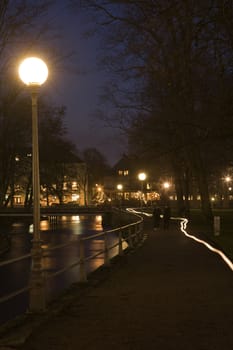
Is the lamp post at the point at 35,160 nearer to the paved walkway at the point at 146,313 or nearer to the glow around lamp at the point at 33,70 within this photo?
the glow around lamp at the point at 33,70

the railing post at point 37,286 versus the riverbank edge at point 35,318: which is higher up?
the railing post at point 37,286

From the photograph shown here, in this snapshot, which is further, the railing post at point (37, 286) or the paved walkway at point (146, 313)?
the railing post at point (37, 286)

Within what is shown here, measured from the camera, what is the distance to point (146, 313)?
30.8ft

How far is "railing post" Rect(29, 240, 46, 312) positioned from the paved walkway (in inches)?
15.7

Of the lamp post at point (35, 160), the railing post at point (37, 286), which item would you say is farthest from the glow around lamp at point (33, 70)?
the railing post at point (37, 286)

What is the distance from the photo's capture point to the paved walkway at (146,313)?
7.36 meters

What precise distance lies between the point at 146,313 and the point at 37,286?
1.93 metres

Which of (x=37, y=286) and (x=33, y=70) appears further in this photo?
(x=33, y=70)

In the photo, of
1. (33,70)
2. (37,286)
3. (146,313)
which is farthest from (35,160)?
(146,313)

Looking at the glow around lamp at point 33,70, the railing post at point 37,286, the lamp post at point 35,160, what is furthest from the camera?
the glow around lamp at point 33,70

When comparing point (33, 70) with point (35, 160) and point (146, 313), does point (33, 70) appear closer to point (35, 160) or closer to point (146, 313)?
point (35, 160)

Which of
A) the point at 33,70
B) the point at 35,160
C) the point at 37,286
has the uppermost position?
the point at 33,70

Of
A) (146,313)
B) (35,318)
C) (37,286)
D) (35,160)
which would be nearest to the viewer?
(35,318)

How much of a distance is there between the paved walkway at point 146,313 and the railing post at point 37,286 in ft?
1.30
